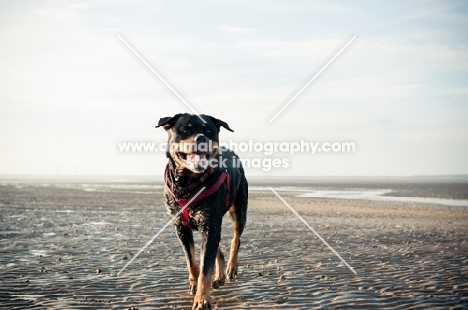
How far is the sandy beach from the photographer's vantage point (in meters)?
7.03

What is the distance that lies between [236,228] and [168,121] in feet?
8.89

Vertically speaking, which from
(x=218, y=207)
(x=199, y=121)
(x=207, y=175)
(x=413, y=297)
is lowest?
(x=413, y=297)

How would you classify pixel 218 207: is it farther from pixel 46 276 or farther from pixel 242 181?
pixel 46 276

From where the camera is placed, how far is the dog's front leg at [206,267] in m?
6.52

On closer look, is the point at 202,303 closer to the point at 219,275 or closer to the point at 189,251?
the point at 189,251

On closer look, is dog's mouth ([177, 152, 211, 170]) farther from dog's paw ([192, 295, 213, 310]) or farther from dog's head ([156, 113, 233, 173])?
dog's paw ([192, 295, 213, 310])

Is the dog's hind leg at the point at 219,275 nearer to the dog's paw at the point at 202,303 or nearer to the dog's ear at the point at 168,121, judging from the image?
the dog's paw at the point at 202,303

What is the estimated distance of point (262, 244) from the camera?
487 inches

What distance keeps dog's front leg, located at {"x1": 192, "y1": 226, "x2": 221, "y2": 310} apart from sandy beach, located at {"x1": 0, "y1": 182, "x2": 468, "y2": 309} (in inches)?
12.5

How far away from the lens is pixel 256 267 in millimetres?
9414

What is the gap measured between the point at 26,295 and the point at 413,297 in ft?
17.6

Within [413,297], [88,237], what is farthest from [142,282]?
[88,237]

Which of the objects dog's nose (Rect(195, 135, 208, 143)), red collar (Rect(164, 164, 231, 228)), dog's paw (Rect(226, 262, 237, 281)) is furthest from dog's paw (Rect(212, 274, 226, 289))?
dog's nose (Rect(195, 135, 208, 143))

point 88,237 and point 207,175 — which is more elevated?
point 207,175
